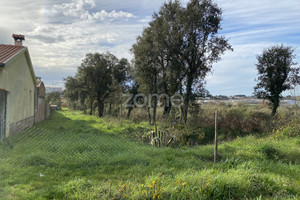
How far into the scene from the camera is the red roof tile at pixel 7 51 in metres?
10.1

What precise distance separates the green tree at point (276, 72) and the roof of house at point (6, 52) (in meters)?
17.6

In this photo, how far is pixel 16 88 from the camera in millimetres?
11828

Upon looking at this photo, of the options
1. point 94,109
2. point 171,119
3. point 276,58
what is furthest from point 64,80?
point 276,58

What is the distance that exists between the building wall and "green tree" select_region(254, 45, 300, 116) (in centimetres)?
1750

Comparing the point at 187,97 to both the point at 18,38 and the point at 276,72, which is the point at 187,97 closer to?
the point at 276,72

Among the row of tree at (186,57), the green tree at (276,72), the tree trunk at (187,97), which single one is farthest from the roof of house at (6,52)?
the green tree at (276,72)

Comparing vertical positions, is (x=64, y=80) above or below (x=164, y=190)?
above

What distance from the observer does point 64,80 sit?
111ft

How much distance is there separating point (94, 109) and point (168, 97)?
19914 millimetres

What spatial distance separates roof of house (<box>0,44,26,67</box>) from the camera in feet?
32.5

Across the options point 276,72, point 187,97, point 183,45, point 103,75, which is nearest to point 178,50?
point 183,45

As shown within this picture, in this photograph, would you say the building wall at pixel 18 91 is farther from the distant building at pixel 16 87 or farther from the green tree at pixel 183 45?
the green tree at pixel 183 45

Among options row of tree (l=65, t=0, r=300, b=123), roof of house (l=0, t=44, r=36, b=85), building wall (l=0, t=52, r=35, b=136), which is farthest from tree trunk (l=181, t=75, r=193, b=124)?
roof of house (l=0, t=44, r=36, b=85)

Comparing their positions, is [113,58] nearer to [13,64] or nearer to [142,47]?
[142,47]
